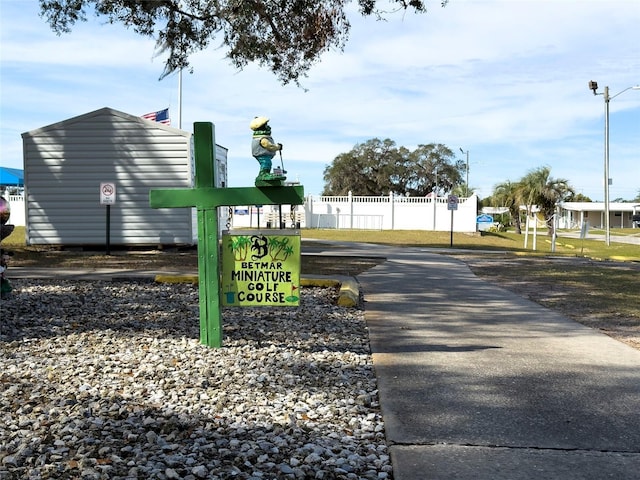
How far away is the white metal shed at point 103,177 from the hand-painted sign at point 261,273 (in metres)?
11.7

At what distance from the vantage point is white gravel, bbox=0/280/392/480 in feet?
11.1

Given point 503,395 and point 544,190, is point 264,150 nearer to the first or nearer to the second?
point 503,395

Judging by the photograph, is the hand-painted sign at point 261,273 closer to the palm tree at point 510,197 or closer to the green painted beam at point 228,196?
the green painted beam at point 228,196

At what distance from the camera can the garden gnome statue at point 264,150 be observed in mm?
5495

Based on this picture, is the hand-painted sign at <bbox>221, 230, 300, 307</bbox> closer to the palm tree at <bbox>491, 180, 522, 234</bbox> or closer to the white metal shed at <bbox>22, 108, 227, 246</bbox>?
the white metal shed at <bbox>22, 108, 227, 246</bbox>

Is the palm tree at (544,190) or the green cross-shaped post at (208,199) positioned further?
the palm tree at (544,190)

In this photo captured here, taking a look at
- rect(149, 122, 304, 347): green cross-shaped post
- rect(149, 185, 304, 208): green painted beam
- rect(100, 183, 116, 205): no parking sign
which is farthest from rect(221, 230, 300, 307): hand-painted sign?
rect(100, 183, 116, 205): no parking sign

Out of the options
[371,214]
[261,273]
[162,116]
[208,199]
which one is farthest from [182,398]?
[371,214]

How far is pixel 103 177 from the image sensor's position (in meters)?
17.4

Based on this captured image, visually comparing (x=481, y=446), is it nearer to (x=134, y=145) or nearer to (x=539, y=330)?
(x=539, y=330)

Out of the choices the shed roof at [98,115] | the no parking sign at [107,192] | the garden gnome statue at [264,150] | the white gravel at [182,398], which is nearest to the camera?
the white gravel at [182,398]

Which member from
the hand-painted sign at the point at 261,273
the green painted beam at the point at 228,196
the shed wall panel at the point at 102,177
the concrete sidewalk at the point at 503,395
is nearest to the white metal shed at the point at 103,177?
the shed wall panel at the point at 102,177

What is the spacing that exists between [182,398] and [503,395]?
7.59 feet

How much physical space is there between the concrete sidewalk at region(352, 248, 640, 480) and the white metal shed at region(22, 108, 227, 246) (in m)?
10.0
